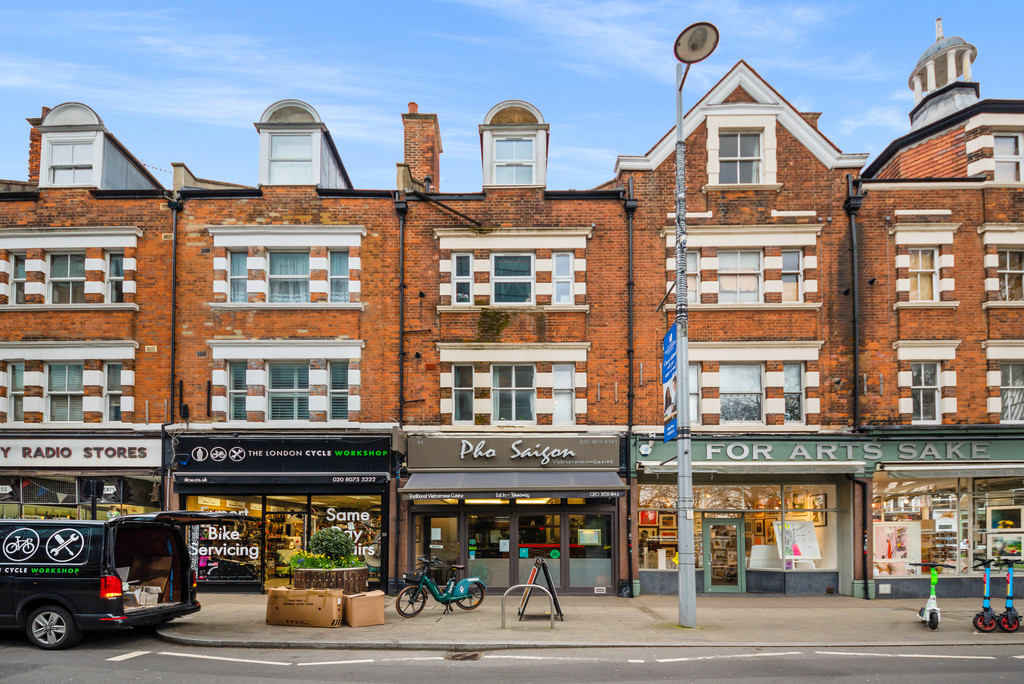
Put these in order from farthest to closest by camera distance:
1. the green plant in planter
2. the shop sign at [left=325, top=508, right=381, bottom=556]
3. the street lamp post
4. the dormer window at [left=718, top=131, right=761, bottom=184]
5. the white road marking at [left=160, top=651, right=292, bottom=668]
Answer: the dormer window at [left=718, top=131, right=761, bottom=184]
the shop sign at [left=325, top=508, right=381, bottom=556]
the green plant in planter
the street lamp post
the white road marking at [left=160, top=651, right=292, bottom=668]

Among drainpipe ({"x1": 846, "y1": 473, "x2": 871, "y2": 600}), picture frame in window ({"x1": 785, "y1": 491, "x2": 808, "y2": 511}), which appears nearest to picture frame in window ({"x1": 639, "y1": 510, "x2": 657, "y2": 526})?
picture frame in window ({"x1": 785, "y1": 491, "x2": 808, "y2": 511})

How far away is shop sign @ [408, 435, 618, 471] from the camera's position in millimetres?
20359

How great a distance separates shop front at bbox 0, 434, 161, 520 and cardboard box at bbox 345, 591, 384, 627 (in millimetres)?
8235

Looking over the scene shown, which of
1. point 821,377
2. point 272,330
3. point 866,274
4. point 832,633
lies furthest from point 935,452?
point 272,330

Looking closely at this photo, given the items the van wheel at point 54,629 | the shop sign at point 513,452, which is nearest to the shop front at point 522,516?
the shop sign at point 513,452

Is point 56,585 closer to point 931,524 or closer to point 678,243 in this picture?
point 678,243

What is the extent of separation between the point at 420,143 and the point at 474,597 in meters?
12.5

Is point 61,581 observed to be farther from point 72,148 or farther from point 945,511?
point 945,511

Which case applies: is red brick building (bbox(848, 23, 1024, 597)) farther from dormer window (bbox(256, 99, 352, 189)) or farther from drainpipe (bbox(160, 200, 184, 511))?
drainpipe (bbox(160, 200, 184, 511))

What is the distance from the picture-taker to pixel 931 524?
2069 cm

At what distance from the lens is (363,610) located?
1496 centimetres

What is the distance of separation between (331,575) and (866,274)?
583 inches

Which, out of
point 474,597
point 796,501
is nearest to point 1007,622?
point 796,501

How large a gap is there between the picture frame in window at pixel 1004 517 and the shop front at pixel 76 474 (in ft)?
67.8
